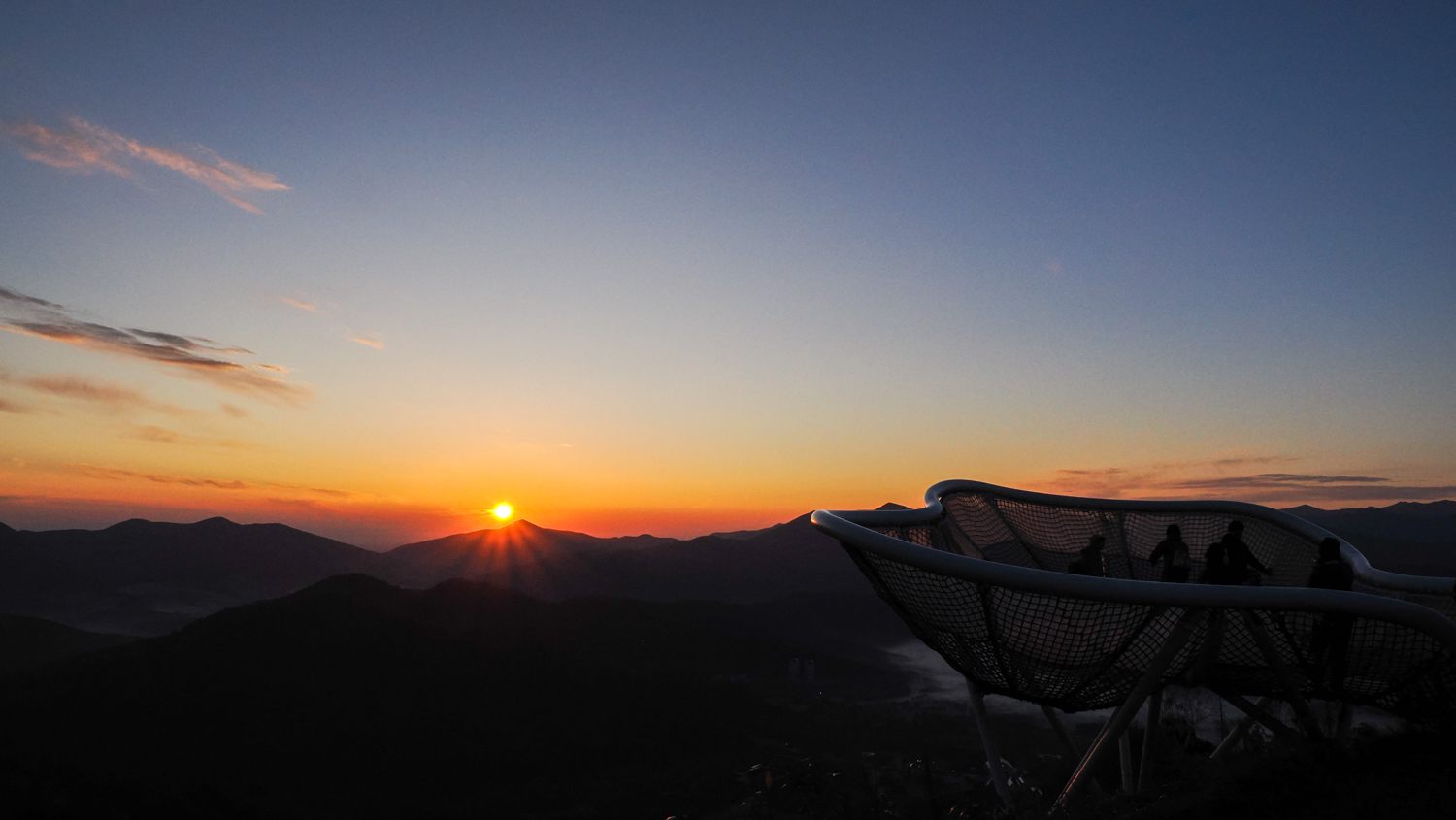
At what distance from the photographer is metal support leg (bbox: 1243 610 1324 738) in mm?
7324

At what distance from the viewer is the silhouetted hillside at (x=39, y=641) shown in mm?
71125

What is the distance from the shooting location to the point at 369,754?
41.1 m

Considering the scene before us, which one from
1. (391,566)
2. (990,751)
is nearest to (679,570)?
(391,566)

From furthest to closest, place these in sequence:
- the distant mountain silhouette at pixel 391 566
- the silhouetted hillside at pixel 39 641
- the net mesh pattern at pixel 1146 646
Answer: the distant mountain silhouette at pixel 391 566
the silhouetted hillside at pixel 39 641
the net mesh pattern at pixel 1146 646

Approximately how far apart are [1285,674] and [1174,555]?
4288 mm

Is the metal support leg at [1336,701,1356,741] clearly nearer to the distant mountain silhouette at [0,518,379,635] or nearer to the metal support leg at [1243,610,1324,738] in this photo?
the metal support leg at [1243,610,1324,738]

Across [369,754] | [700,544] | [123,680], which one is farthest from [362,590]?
[700,544]

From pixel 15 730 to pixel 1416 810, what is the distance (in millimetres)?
54850

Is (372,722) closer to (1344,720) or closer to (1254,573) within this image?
(1254,573)

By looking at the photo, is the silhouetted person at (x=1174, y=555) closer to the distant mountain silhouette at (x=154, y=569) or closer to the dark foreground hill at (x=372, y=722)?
the dark foreground hill at (x=372, y=722)

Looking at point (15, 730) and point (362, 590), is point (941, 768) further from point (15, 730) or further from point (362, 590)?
point (15, 730)

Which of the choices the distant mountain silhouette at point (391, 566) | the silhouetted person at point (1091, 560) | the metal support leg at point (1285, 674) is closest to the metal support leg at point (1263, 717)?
the metal support leg at point (1285, 674)

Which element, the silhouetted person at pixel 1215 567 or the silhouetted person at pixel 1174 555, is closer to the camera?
the silhouetted person at pixel 1215 567

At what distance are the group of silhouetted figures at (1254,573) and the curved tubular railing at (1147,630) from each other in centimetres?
3
